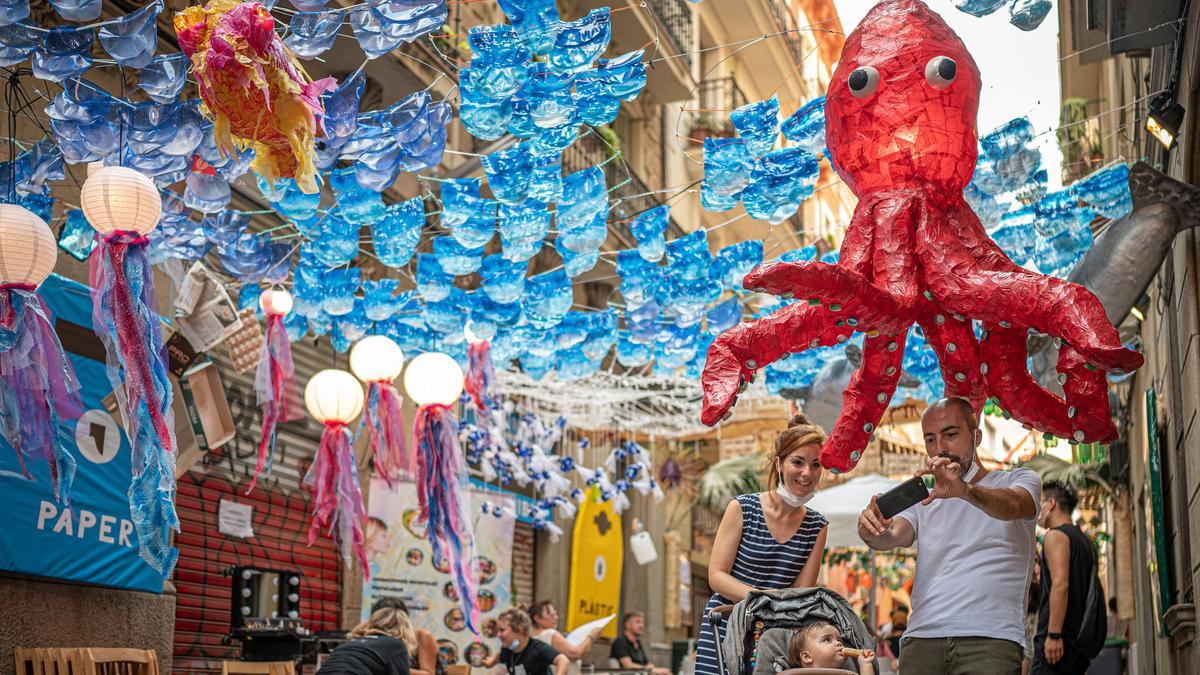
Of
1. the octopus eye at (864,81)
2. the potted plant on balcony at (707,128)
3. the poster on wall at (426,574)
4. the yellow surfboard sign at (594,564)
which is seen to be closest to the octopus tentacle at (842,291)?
the octopus eye at (864,81)

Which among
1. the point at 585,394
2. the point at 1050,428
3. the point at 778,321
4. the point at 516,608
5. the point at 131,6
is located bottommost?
the point at 516,608

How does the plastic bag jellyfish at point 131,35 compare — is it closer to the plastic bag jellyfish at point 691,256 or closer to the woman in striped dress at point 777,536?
the woman in striped dress at point 777,536

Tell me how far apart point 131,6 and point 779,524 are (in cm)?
713

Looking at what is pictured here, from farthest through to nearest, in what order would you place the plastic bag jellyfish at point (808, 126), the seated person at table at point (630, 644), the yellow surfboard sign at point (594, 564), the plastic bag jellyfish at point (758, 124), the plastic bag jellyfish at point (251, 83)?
the yellow surfboard sign at point (594, 564), the seated person at table at point (630, 644), the plastic bag jellyfish at point (758, 124), the plastic bag jellyfish at point (808, 126), the plastic bag jellyfish at point (251, 83)

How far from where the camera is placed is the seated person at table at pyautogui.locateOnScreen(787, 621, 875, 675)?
4273mm

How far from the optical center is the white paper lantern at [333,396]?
9.49 m

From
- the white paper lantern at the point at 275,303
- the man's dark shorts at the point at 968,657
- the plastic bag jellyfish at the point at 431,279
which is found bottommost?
the man's dark shorts at the point at 968,657

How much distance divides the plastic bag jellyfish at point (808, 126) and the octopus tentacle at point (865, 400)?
2357 mm

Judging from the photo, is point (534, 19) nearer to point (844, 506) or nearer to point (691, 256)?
point (691, 256)

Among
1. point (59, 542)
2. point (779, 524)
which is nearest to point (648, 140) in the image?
point (59, 542)

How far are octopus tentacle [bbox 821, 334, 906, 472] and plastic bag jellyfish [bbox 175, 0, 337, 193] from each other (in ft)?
8.33

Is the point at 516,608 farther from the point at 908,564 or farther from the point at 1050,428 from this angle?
the point at 908,564

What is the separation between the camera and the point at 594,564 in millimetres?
17891

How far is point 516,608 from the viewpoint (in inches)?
399
